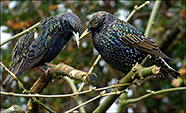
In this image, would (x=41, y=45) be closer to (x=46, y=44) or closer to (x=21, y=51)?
(x=46, y=44)

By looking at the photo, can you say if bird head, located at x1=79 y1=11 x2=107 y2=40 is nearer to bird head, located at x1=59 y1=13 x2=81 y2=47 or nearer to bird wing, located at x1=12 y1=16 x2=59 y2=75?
bird head, located at x1=59 y1=13 x2=81 y2=47

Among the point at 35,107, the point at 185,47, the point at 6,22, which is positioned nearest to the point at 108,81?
the point at 185,47

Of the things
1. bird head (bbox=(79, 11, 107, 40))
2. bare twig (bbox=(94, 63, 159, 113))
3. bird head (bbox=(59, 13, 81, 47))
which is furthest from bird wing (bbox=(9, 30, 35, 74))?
bare twig (bbox=(94, 63, 159, 113))

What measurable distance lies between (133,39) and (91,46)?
5.26ft

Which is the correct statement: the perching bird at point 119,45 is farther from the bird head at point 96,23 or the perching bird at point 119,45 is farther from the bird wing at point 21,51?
the bird wing at point 21,51

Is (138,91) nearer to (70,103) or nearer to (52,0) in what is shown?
(70,103)

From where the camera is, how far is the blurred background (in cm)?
416

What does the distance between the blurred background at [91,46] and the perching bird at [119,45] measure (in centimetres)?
120

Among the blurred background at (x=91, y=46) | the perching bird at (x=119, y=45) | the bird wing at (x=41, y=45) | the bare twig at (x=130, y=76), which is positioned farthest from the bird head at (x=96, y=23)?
the blurred background at (x=91, y=46)

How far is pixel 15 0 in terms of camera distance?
4391 mm

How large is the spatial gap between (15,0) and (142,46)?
91.0 inches

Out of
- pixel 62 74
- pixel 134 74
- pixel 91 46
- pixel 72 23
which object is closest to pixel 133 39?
pixel 72 23

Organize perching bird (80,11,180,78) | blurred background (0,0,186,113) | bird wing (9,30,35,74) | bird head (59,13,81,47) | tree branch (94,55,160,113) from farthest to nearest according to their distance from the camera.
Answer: blurred background (0,0,186,113) < bird wing (9,30,35,74) < bird head (59,13,81,47) < perching bird (80,11,180,78) < tree branch (94,55,160,113)

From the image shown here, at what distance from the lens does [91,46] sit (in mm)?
4457
